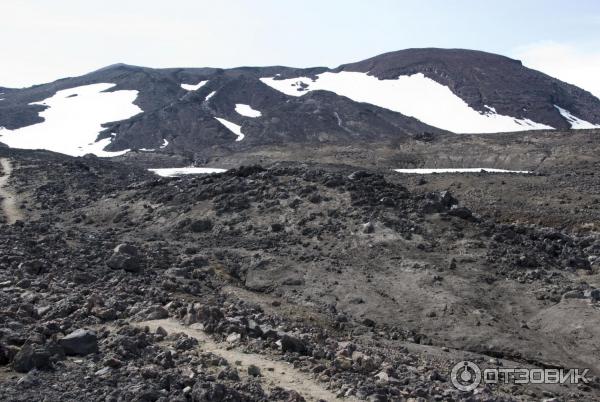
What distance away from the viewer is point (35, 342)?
36.3 feet

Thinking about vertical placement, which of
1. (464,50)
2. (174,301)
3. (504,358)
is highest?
(464,50)

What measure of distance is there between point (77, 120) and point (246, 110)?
27412mm

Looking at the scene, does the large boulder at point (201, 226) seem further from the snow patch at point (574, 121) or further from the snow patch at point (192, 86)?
the snow patch at point (192, 86)

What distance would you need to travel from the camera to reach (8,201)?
36.9 m

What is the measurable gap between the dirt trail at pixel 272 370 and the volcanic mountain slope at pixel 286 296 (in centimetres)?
4

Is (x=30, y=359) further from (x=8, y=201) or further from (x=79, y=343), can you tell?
(x=8, y=201)

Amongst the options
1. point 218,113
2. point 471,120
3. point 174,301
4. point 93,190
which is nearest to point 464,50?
point 471,120

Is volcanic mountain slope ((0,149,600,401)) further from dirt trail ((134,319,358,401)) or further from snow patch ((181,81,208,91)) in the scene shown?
snow patch ((181,81,208,91))

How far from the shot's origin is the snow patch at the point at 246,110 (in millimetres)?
101875

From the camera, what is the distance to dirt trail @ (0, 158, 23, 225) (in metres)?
32.2

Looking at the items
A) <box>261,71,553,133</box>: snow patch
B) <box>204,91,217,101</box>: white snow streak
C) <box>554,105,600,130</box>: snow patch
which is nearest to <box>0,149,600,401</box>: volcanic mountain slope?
<box>261,71,553,133</box>: snow patch

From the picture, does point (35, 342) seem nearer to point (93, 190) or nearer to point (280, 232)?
point (280, 232)

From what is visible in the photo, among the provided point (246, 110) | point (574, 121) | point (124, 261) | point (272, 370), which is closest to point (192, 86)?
point (246, 110)

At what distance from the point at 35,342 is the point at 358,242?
1298 centimetres
